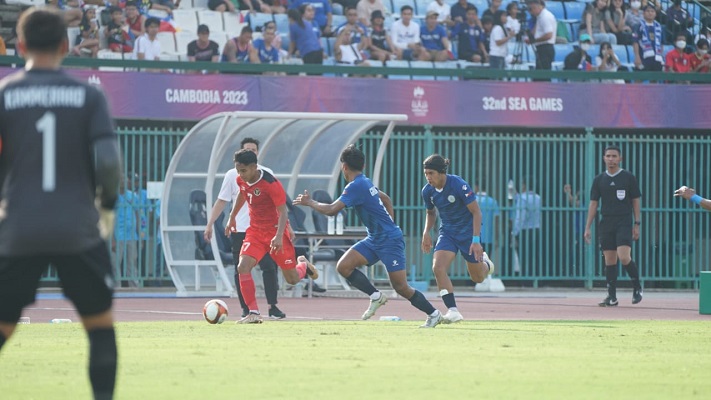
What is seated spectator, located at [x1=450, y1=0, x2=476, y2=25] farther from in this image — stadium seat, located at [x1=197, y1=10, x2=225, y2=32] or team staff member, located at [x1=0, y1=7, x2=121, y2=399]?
team staff member, located at [x1=0, y1=7, x2=121, y2=399]

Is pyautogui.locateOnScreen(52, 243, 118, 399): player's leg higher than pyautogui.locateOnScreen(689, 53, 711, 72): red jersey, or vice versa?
pyautogui.locateOnScreen(689, 53, 711, 72): red jersey

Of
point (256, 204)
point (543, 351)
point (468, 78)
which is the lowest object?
point (543, 351)

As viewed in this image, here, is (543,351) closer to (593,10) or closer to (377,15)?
(377,15)

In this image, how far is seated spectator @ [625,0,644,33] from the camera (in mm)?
27812

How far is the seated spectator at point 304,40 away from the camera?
2480 centimetres

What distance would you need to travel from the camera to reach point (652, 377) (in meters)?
9.29

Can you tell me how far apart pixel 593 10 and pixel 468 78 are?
4776 mm

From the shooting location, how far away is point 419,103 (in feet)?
79.2

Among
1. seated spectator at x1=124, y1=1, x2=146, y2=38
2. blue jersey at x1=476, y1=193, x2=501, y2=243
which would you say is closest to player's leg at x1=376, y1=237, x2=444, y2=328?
blue jersey at x1=476, y1=193, x2=501, y2=243

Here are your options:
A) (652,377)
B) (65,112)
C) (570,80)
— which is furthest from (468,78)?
(65,112)

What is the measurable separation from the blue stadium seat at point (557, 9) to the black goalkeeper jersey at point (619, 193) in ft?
30.4

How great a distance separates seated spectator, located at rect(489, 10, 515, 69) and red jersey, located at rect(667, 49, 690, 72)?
3.20 metres

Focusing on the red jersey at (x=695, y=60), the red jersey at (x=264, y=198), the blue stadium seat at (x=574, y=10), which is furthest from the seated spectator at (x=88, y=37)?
the red jersey at (x=695, y=60)

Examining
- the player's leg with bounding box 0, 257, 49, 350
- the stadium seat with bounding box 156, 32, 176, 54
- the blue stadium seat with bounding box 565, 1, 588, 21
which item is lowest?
the player's leg with bounding box 0, 257, 49, 350
